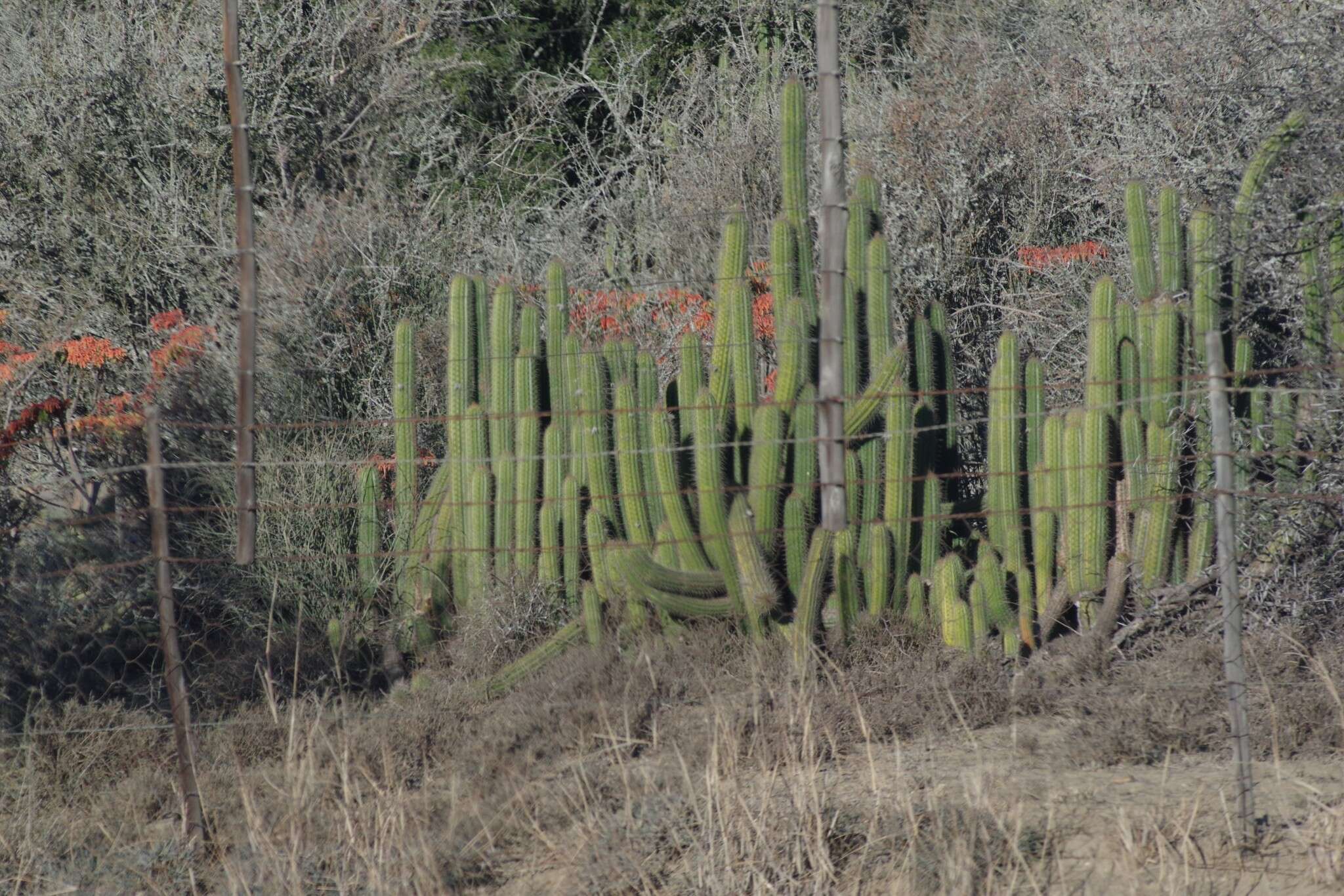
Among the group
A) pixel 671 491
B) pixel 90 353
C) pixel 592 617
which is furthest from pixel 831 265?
pixel 90 353

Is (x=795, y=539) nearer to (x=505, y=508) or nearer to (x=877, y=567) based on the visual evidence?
(x=877, y=567)

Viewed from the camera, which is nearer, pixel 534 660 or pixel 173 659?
pixel 173 659

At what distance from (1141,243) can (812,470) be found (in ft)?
5.90

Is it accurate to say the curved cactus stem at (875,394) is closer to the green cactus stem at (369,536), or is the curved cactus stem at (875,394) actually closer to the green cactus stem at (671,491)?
the green cactus stem at (671,491)

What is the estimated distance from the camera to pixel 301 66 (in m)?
9.88

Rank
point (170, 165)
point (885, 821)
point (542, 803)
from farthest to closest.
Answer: point (170, 165)
point (542, 803)
point (885, 821)

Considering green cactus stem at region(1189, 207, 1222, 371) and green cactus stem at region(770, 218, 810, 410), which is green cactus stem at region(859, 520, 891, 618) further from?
green cactus stem at region(1189, 207, 1222, 371)

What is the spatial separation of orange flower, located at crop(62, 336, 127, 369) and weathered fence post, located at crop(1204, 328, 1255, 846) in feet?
18.7

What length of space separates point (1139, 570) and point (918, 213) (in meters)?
4.28

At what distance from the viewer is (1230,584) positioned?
3.75 m

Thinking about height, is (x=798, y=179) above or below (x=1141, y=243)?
above

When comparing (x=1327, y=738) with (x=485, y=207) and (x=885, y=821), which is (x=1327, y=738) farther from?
(x=485, y=207)

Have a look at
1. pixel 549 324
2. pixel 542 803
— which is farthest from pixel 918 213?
pixel 542 803

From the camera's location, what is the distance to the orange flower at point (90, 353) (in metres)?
7.02
